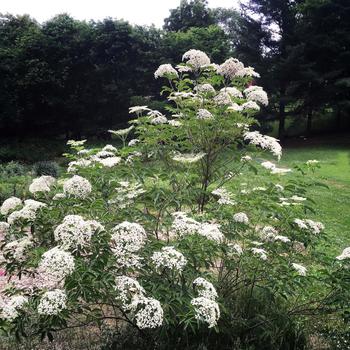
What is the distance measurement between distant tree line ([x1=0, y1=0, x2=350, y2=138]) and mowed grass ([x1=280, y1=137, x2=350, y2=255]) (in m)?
2.78

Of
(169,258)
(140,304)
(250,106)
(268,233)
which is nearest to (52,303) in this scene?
(140,304)

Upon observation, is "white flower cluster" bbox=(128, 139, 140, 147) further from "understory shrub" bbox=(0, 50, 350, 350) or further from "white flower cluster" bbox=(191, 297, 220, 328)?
"white flower cluster" bbox=(191, 297, 220, 328)

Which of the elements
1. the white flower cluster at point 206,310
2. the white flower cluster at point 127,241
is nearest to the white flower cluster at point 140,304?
the white flower cluster at point 127,241

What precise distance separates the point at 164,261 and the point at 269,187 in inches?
61.2

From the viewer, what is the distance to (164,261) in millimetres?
2740

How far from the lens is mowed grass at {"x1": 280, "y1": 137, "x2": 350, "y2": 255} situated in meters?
8.22

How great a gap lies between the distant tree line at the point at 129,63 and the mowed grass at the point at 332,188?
2.78 m

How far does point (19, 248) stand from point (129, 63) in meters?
21.3

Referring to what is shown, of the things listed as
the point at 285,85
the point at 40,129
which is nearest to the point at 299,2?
the point at 285,85

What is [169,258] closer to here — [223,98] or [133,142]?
[133,142]

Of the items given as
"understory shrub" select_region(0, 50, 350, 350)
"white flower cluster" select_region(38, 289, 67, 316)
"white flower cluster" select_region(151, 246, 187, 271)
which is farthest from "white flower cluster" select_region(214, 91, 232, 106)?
"white flower cluster" select_region(38, 289, 67, 316)

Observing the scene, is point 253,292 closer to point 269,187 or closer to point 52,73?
point 269,187

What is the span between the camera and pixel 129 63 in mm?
23453

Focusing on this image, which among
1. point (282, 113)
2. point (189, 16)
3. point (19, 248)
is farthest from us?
point (189, 16)
